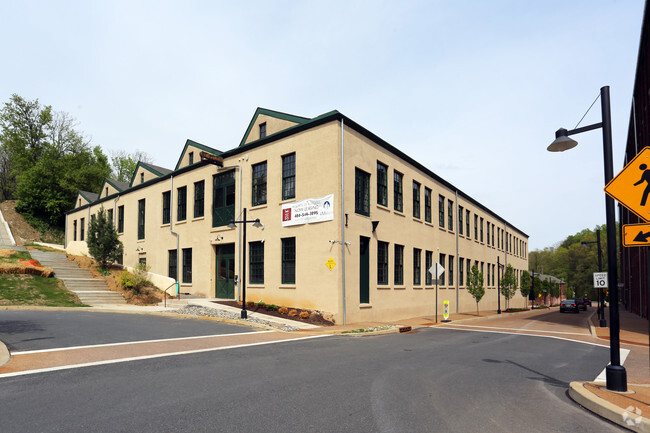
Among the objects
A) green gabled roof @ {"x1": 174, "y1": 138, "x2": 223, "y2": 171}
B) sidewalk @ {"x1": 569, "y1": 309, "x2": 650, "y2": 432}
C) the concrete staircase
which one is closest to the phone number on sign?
green gabled roof @ {"x1": 174, "y1": 138, "x2": 223, "y2": 171}

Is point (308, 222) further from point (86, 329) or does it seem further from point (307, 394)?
point (307, 394)

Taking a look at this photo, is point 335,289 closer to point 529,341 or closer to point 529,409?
point 529,341

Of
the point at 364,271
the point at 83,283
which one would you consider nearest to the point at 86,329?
the point at 364,271

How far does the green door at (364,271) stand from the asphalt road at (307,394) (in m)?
9.73

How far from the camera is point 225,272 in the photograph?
25.5 metres

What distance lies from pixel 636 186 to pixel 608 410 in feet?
10.5

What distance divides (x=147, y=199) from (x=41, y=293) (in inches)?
445

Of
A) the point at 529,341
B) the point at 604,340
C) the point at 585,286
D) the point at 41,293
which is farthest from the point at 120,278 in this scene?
the point at 585,286

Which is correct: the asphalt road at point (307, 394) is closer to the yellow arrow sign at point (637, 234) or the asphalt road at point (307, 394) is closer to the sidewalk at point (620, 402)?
the sidewalk at point (620, 402)

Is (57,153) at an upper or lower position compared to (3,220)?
upper

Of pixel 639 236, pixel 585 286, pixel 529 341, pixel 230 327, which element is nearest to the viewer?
pixel 639 236

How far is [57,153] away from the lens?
62.3 metres

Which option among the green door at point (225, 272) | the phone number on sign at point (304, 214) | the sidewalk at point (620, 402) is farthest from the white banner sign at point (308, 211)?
the sidewalk at point (620, 402)

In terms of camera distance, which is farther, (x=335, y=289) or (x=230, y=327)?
(x=335, y=289)
